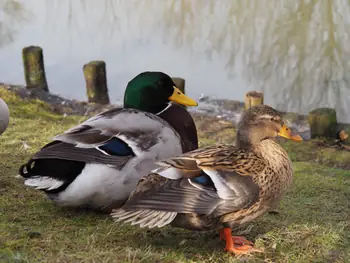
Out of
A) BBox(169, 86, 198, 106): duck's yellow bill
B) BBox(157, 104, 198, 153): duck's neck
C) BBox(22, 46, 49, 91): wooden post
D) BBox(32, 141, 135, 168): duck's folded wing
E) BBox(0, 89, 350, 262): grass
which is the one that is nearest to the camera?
BBox(0, 89, 350, 262): grass

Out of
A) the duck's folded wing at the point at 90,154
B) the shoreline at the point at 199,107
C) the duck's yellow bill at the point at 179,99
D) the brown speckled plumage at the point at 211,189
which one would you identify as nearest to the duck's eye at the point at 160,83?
the duck's yellow bill at the point at 179,99

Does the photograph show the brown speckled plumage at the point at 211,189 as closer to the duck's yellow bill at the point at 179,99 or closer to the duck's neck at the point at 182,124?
the duck's neck at the point at 182,124

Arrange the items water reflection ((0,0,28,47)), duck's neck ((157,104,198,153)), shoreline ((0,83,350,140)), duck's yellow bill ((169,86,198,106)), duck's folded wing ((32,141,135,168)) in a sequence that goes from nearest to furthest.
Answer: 1. duck's folded wing ((32,141,135,168))
2. duck's neck ((157,104,198,153))
3. duck's yellow bill ((169,86,198,106))
4. shoreline ((0,83,350,140))
5. water reflection ((0,0,28,47))

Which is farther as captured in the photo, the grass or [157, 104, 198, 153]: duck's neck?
[157, 104, 198, 153]: duck's neck

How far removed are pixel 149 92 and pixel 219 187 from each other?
5.34 feet

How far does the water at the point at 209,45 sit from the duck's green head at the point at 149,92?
5.55m

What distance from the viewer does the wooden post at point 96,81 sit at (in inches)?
388

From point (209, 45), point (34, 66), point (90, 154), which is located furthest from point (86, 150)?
point (209, 45)

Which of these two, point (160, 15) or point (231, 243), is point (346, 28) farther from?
point (231, 243)

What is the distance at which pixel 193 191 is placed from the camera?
3162 millimetres

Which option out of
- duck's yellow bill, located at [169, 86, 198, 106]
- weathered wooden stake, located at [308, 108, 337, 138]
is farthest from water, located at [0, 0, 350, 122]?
duck's yellow bill, located at [169, 86, 198, 106]

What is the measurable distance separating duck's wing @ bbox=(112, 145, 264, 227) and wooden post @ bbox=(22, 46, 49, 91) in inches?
296

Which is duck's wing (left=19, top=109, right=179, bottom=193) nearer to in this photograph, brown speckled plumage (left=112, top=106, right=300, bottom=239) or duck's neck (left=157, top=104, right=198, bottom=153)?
duck's neck (left=157, top=104, right=198, bottom=153)

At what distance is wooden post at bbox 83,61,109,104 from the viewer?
9844 mm
